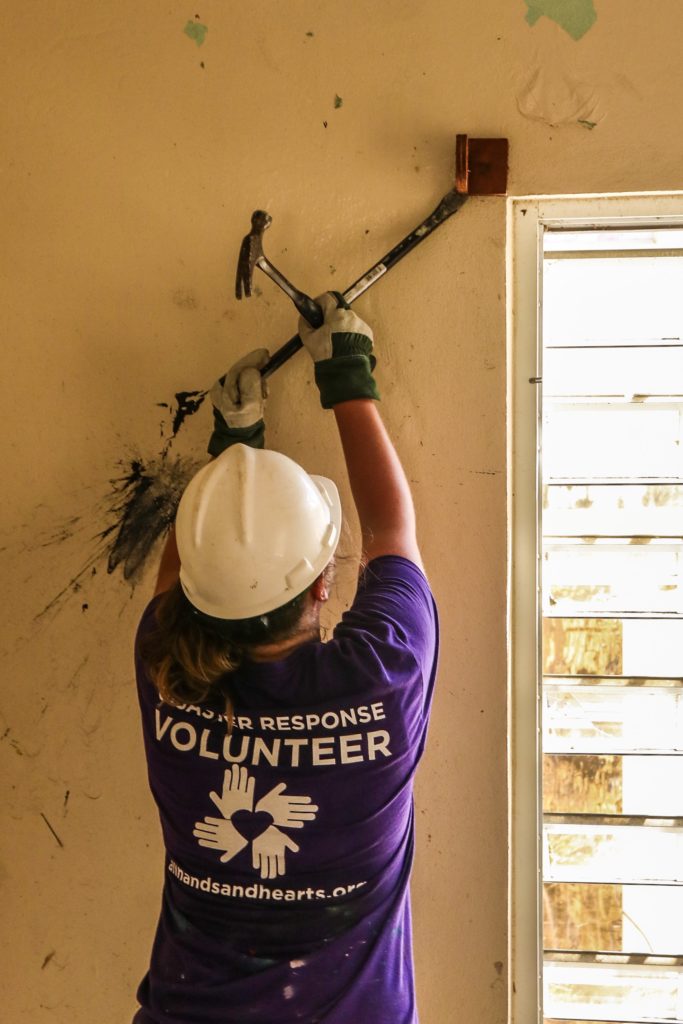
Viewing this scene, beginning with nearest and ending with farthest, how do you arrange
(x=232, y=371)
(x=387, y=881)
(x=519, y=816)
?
1. (x=387, y=881)
2. (x=232, y=371)
3. (x=519, y=816)

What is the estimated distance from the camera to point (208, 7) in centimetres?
140

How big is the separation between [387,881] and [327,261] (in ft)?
3.05

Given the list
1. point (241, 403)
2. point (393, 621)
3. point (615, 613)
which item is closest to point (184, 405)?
point (241, 403)

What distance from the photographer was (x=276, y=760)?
1.04m

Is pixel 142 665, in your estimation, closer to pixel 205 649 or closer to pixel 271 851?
pixel 205 649

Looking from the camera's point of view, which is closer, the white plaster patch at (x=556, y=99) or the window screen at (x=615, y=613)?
the white plaster patch at (x=556, y=99)

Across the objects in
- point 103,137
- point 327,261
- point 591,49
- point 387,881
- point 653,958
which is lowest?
point 653,958

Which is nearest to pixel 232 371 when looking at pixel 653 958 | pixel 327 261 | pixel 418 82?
pixel 327 261

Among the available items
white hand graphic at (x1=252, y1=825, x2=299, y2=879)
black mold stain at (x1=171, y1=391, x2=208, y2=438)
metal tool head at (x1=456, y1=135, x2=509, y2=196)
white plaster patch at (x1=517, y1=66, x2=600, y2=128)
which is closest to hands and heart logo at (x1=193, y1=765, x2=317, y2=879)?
white hand graphic at (x1=252, y1=825, x2=299, y2=879)

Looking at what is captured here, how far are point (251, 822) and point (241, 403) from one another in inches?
24.2

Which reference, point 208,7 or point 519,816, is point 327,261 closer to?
point 208,7

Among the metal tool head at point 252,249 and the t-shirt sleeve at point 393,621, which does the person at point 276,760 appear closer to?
the t-shirt sleeve at point 393,621

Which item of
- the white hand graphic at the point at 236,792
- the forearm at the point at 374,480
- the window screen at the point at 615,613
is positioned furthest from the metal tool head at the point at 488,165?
the white hand graphic at the point at 236,792

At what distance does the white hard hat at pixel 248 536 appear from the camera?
1.09 meters
